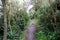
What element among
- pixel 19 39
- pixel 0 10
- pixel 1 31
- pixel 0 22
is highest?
pixel 0 10

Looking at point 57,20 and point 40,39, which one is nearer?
point 57,20

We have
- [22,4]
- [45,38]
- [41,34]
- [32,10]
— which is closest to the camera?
[45,38]

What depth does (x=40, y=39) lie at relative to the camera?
16484mm

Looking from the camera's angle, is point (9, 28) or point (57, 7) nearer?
point (57, 7)

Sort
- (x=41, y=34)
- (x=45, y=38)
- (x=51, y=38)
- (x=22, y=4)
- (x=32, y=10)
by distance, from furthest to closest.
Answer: (x=32, y=10), (x=22, y=4), (x=41, y=34), (x=45, y=38), (x=51, y=38)

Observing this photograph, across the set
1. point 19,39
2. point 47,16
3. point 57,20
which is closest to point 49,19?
point 47,16

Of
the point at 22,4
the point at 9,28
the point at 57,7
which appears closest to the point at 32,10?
the point at 22,4

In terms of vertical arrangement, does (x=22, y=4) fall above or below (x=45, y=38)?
above

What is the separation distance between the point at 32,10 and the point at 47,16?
15.9m

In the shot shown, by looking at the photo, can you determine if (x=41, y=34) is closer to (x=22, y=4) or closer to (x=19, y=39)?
(x=19, y=39)

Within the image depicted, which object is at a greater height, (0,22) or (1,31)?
(0,22)

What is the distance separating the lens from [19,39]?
17.7 meters

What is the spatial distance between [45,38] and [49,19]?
2.17 m

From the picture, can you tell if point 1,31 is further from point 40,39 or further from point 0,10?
point 40,39
